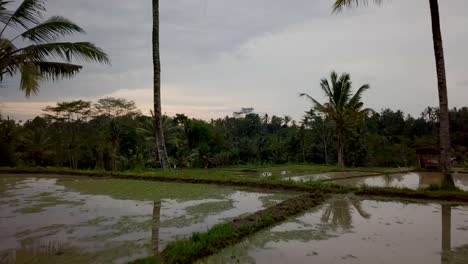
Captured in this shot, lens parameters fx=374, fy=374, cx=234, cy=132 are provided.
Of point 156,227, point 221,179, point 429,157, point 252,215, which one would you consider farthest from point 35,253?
point 429,157

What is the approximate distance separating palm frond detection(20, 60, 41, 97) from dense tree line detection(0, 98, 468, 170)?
12259 millimetres

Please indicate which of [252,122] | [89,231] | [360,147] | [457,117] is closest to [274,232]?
[89,231]

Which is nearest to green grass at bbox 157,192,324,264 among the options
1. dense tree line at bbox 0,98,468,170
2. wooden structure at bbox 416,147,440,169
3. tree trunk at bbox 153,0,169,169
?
tree trunk at bbox 153,0,169,169

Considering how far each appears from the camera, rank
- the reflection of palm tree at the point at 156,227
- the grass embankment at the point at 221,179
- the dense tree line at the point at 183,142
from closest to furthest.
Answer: the reflection of palm tree at the point at 156,227, the grass embankment at the point at 221,179, the dense tree line at the point at 183,142

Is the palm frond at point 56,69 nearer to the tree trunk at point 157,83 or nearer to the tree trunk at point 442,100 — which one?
the tree trunk at point 157,83

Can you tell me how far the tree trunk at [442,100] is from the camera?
8.48m

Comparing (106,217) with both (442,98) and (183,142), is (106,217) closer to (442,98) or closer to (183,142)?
(442,98)

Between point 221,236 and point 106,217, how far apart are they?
266 cm

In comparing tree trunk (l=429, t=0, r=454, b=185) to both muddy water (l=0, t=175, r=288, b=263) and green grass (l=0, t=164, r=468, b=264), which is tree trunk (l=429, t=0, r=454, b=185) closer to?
green grass (l=0, t=164, r=468, b=264)

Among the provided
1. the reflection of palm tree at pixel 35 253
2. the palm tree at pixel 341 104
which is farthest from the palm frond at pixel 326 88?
the reflection of palm tree at pixel 35 253

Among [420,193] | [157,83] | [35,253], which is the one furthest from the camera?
[157,83]

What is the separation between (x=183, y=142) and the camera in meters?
26.3

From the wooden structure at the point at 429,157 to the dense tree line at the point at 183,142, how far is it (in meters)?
5.46

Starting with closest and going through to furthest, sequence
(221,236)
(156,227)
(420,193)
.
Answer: (221,236), (156,227), (420,193)
